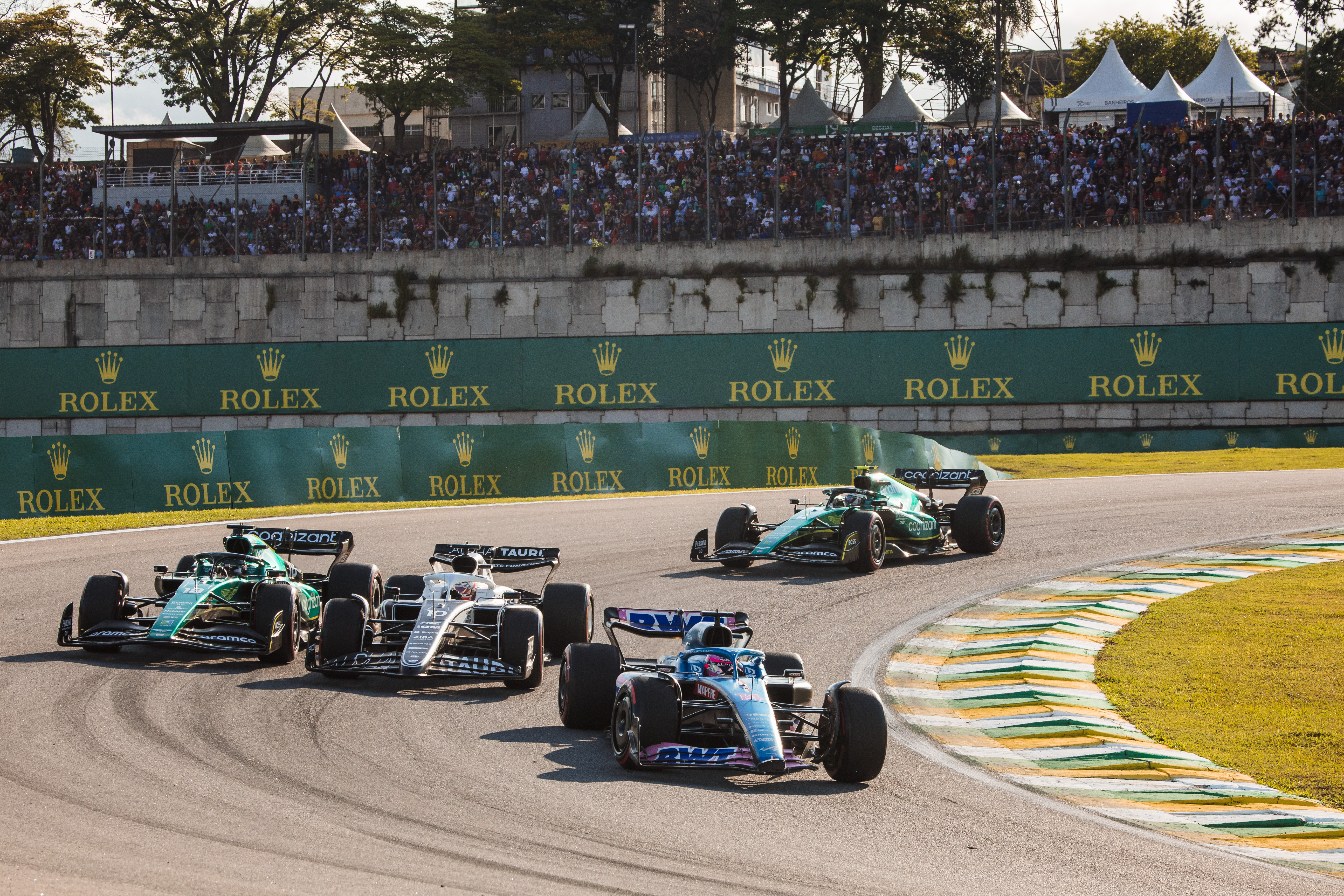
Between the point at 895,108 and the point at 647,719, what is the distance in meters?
39.8

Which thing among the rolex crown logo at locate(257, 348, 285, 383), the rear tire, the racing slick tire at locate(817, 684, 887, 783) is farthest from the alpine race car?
the rolex crown logo at locate(257, 348, 285, 383)

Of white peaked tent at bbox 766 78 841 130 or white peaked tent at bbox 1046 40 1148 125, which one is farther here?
white peaked tent at bbox 766 78 841 130

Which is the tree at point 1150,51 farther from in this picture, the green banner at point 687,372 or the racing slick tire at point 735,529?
the racing slick tire at point 735,529

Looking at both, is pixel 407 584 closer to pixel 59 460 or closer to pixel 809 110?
pixel 59 460

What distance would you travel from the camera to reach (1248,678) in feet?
33.9

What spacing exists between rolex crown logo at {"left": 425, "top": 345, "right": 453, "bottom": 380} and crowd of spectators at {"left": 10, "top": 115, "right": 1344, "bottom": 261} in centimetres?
273

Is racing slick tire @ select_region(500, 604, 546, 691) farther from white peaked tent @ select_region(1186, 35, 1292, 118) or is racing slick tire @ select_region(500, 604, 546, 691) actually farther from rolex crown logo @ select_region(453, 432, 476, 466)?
white peaked tent @ select_region(1186, 35, 1292, 118)

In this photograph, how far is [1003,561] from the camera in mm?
16422

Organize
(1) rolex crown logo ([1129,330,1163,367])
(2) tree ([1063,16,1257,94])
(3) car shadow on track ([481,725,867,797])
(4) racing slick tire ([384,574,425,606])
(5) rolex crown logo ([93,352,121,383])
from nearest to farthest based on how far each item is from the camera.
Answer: (3) car shadow on track ([481,725,867,797])
(4) racing slick tire ([384,574,425,606])
(1) rolex crown logo ([1129,330,1163,367])
(5) rolex crown logo ([93,352,121,383])
(2) tree ([1063,16,1257,94])

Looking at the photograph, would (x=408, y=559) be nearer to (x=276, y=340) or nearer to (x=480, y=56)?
(x=276, y=340)

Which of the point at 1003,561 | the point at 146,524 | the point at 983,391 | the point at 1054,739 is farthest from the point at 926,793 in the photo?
the point at 983,391

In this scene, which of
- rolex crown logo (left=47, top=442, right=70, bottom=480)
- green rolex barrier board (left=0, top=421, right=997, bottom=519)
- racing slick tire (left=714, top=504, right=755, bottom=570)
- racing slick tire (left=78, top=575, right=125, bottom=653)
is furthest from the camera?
green rolex barrier board (left=0, top=421, right=997, bottom=519)

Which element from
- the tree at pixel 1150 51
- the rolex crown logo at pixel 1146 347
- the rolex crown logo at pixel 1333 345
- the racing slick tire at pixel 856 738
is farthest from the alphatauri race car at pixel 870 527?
the tree at pixel 1150 51

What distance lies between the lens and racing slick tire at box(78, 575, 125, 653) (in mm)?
11141
